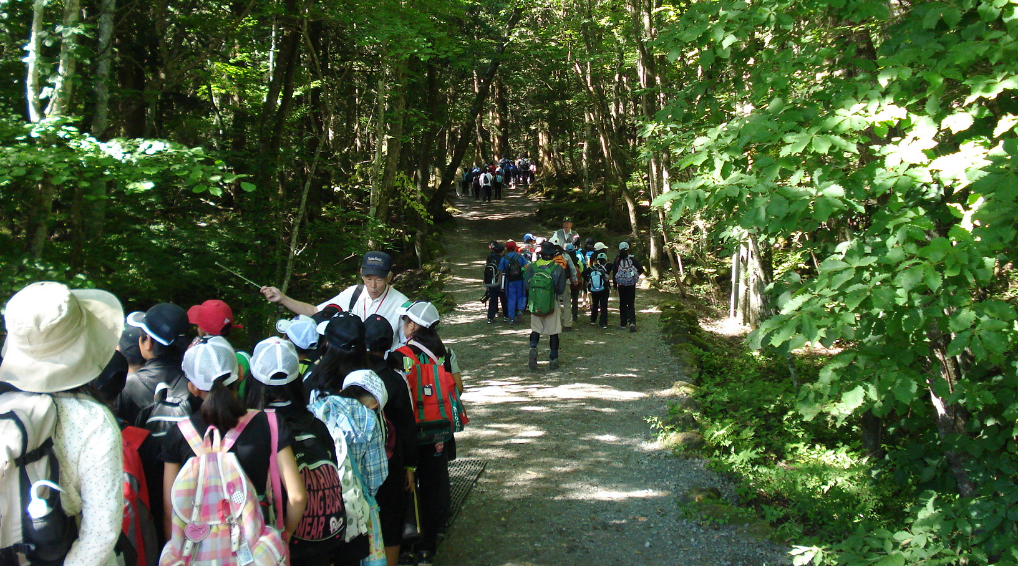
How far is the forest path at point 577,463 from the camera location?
5.61 meters

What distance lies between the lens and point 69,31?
6.54m

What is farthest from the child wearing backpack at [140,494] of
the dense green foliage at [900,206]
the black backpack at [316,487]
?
the dense green foliage at [900,206]

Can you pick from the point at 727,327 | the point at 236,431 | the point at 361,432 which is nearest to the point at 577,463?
the point at 361,432

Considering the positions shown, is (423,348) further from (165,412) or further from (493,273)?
(493,273)

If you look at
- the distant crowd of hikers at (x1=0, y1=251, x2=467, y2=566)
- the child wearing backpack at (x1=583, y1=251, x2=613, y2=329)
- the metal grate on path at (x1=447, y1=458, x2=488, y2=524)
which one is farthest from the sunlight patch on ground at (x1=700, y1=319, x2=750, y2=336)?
the distant crowd of hikers at (x1=0, y1=251, x2=467, y2=566)

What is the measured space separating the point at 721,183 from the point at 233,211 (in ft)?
35.2

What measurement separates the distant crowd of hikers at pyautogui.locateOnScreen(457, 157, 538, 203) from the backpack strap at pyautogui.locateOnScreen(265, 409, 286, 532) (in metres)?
29.8

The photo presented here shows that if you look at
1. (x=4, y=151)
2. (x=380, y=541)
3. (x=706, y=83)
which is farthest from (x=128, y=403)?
(x=706, y=83)

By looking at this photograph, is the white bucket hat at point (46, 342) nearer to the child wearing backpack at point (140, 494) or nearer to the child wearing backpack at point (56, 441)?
the child wearing backpack at point (56, 441)

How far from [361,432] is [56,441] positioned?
5.04ft

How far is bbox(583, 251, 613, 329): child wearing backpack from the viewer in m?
12.7

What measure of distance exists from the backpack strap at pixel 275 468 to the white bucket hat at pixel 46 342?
0.75 m

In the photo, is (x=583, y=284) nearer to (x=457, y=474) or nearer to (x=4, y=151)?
(x=457, y=474)

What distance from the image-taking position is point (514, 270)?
1291 centimetres
